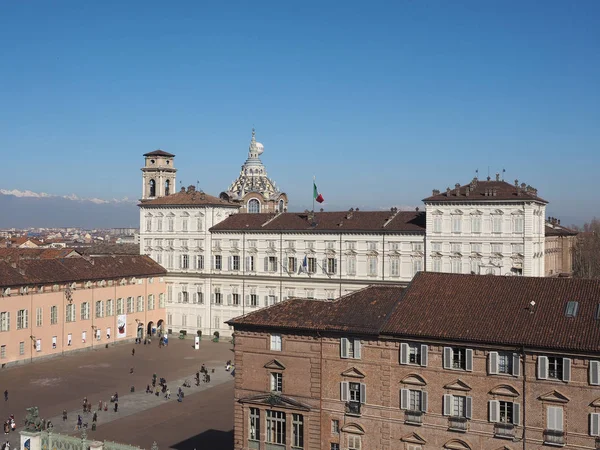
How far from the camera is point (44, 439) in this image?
3572 centimetres

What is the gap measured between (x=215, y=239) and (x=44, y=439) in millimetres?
51168

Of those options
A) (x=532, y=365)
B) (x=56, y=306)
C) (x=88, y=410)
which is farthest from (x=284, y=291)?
(x=532, y=365)

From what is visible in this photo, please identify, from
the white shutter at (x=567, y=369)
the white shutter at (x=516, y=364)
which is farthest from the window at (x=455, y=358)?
the white shutter at (x=567, y=369)

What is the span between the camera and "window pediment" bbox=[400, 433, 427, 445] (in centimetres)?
3603

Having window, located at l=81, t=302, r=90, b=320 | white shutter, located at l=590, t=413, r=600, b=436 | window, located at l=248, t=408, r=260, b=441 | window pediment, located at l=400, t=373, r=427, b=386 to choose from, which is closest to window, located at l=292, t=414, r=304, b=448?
window, located at l=248, t=408, r=260, b=441

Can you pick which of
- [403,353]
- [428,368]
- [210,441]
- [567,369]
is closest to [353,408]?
[403,353]

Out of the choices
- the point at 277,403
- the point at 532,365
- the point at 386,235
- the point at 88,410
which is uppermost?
the point at 386,235

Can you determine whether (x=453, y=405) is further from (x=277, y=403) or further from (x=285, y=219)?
(x=285, y=219)

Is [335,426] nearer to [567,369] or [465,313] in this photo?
[465,313]

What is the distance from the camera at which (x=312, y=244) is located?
80375 millimetres

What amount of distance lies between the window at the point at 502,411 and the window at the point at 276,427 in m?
10.5

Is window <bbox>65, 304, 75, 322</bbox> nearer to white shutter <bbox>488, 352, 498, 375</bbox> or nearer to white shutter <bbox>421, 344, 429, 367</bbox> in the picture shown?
white shutter <bbox>421, 344, 429, 367</bbox>

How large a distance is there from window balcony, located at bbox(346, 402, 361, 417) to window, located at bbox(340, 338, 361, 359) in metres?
2.30

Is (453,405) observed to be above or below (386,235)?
below
